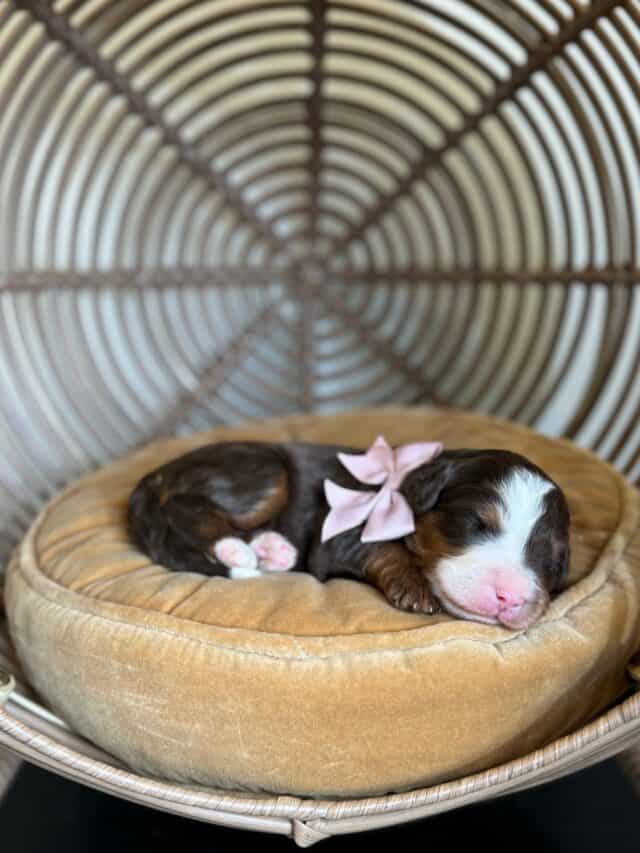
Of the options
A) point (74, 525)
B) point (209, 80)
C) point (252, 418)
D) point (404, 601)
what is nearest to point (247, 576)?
point (404, 601)

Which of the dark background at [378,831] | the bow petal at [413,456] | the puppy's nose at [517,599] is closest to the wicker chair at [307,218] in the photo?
the dark background at [378,831]

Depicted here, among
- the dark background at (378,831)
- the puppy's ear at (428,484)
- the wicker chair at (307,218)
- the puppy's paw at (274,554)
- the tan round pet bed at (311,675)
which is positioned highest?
the wicker chair at (307,218)

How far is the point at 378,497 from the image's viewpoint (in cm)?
128

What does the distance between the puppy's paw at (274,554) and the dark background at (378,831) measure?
1.28 feet

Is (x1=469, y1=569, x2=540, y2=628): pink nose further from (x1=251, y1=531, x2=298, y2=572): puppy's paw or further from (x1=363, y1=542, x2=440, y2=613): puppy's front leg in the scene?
(x1=251, y1=531, x2=298, y2=572): puppy's paw

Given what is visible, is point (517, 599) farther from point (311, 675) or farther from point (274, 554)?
point (274, 554)

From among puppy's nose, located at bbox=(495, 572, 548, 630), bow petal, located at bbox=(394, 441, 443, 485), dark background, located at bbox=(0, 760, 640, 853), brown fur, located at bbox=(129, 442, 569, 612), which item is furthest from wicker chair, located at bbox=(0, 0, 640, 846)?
puppy's nose, located at bbox=(495, 572, 548, 630)

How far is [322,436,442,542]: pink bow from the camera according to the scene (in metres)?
1.23

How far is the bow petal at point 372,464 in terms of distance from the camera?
134cm

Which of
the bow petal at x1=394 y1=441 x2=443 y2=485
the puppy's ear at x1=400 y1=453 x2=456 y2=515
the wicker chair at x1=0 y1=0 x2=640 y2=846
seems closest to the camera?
the puppy's ear at x1=400 y1=453 x2=456 y2=515

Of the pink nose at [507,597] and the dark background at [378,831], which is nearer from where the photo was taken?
the pink nose at [507,597]

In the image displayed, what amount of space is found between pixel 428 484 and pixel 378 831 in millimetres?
540

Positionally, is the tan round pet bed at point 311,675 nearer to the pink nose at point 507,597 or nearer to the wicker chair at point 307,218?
the pink nose at point 507,597

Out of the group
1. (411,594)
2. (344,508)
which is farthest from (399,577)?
(344,508)
